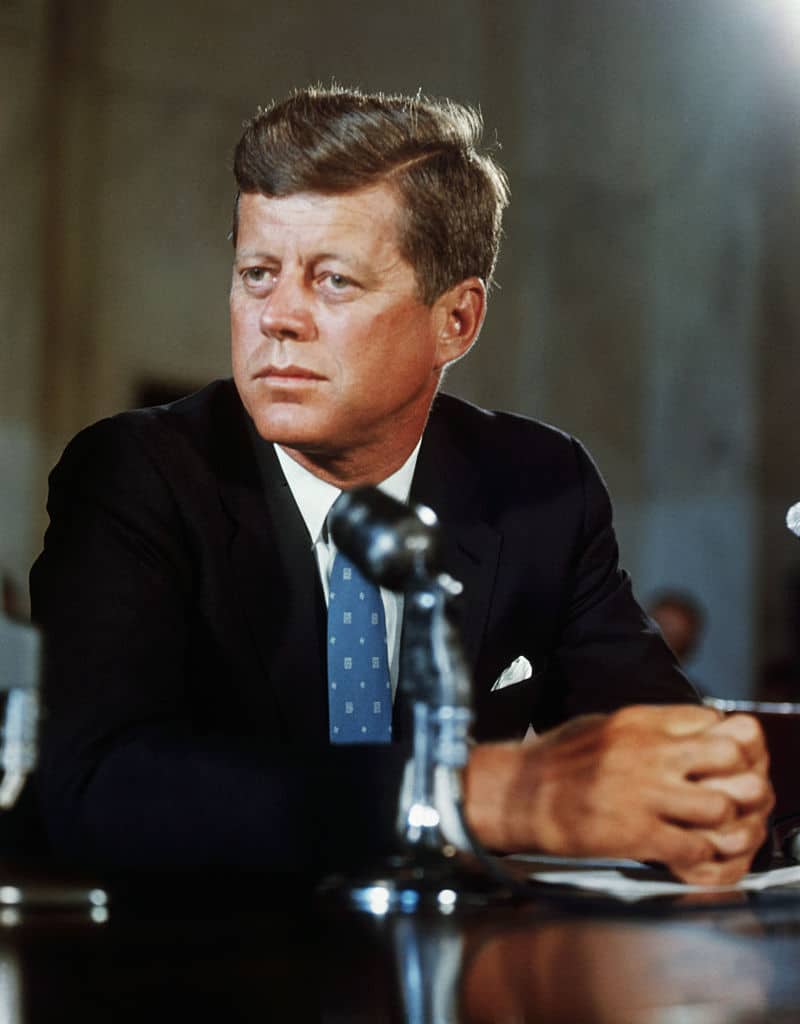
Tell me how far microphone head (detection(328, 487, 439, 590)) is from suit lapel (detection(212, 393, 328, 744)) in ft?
2.34

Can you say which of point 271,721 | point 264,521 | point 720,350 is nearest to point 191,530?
point 264,521

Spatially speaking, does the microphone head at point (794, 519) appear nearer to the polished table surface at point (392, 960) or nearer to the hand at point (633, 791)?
→ the hand at point (633, 791)

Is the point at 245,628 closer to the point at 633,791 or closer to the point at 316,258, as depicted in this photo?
the point at 316,258

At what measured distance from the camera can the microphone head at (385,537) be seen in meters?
1.22

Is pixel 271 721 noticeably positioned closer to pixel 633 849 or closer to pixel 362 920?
pixel 633 849

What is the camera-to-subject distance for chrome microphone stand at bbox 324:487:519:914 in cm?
123

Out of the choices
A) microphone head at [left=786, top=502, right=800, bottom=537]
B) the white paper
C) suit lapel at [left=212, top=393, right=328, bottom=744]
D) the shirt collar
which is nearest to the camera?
the white paper

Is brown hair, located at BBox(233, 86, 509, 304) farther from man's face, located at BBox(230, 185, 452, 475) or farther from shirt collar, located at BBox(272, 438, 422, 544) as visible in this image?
shirt collar, located at BBox(272, 438, 422, 544)

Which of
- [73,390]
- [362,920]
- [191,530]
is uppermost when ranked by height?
[73,390]

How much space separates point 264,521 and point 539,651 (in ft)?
1.55

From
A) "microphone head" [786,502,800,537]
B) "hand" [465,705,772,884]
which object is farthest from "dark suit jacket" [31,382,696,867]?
"microphone head" [786,502,800,537]

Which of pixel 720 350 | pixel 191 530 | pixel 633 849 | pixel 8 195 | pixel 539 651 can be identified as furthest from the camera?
pixel 720 350

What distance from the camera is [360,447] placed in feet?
6.79

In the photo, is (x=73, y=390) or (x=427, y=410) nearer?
(x=427, y=410)
